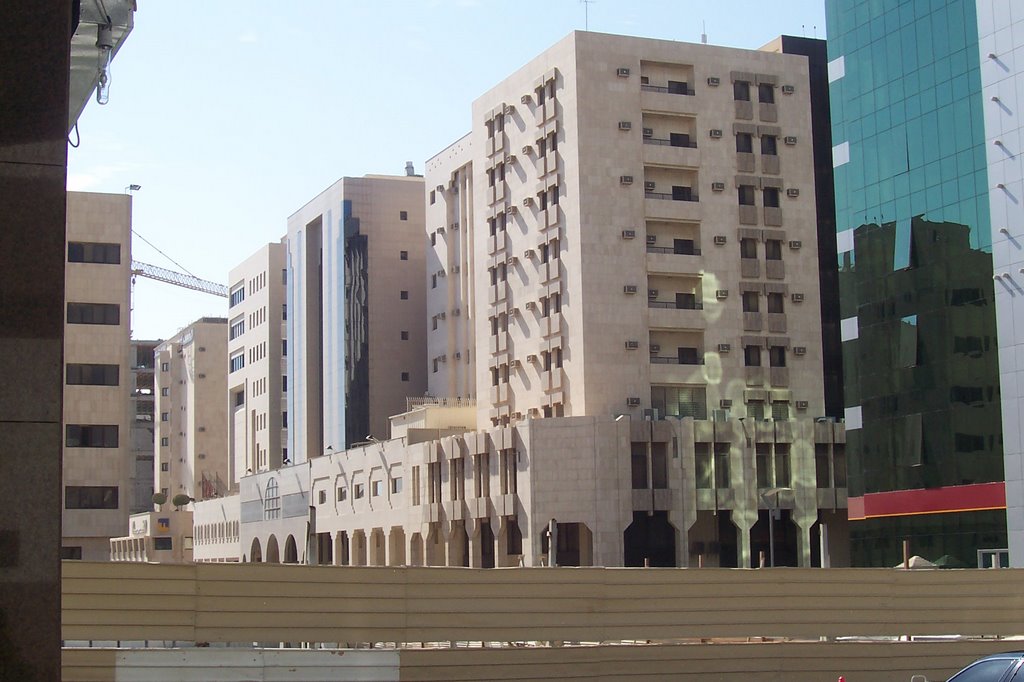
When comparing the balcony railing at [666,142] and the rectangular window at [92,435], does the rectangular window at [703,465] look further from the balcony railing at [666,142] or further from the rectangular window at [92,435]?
the rectangular window at [92,435]

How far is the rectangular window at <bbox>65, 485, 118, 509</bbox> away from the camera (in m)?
68.0

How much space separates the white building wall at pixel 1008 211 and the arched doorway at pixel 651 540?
129ft

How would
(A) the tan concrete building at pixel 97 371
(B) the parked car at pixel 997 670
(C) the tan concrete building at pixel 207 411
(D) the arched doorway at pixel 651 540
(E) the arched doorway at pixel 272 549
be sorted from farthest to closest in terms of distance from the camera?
(C) the tan concrete building at pixel 207 411 < (E) the arched doorway at pixel 272 549 < (D) the arched doorway at pixel 651 540 < (A) the tan concrete building at pixel 97 371 < (B) the parked car at pixel 997 670

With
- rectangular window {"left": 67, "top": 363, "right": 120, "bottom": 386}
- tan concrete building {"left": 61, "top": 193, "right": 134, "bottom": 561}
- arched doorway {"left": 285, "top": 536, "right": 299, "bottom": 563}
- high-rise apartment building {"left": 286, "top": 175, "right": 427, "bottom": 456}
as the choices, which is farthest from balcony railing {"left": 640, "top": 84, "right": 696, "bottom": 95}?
arched doorway {"left": 285, "top": 536, "right": 299, "bottom": 563}

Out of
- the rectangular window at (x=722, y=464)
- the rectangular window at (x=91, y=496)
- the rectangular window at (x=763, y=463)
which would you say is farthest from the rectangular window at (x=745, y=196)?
the rectangular window at (x=91, y=496)

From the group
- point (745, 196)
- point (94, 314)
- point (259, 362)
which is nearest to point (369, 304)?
point (259, 362)

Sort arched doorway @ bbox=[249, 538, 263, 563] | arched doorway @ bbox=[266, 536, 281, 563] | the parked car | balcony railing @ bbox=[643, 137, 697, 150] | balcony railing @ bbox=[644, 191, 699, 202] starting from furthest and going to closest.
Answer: arched doorway @ bbox=[249, 538, 263, 563], arched doorway @ bbox=[266, 536, 281, 563], balcony railing @ bbox=[643, 137, 697, 150], balcony railing @ bbox=[644, 191, 699, 202], the parked car

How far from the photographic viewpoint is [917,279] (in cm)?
5478

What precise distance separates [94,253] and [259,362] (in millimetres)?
87399

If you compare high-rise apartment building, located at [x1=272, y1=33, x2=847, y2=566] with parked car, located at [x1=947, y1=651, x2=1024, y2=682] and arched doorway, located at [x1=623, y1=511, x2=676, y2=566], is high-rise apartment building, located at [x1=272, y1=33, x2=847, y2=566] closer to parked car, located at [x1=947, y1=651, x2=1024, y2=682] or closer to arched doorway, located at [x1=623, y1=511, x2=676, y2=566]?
arched doorway, located at [x1=623, y1=511, x2=676, y2=566]

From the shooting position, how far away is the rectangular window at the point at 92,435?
68.5 m

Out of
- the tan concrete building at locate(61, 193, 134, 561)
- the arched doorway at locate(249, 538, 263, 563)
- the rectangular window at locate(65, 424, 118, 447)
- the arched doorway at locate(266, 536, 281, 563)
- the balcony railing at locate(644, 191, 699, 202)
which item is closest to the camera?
the tan concrete building at locate(61, 193, 134, 561)

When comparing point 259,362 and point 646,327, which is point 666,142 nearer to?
point 646,327

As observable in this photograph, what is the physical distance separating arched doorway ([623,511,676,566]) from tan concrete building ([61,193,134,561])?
32648 millimetres
